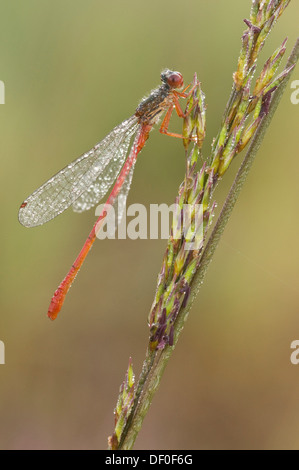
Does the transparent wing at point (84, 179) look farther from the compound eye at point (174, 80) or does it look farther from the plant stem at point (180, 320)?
the plant stem at point (180, 320)

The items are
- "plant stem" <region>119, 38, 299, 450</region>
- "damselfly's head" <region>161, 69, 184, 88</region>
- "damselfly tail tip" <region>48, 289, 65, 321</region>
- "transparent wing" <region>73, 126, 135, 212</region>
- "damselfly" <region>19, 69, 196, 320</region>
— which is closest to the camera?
"plant stem" <region>119, 38, 299, 450</region>

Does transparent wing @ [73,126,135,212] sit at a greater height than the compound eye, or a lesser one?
lesser

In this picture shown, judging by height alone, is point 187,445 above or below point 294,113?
below

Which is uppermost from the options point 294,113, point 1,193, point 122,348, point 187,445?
point 294,113

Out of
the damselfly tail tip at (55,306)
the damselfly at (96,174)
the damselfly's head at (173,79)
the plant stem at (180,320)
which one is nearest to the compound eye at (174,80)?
the damselfly's head at (173,79)

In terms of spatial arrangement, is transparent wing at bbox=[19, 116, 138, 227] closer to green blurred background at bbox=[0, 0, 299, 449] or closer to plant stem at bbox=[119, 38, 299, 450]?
green blurred background at bbox=[0, 0, 299, 449]

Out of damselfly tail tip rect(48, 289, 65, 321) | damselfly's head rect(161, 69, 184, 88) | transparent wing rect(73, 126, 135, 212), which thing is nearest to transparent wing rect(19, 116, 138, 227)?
transparent wing rect(73, 126, 135, 212)

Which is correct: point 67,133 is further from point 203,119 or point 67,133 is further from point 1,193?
point 203,119

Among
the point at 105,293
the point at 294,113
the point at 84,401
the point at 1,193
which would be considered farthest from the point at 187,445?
the point at 294,113
